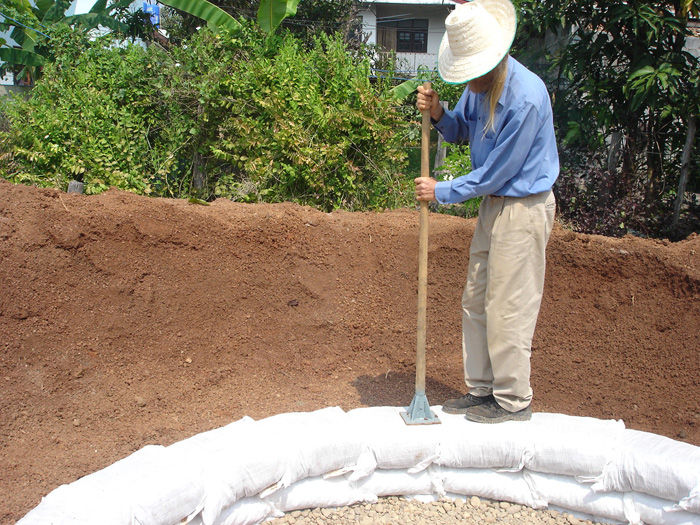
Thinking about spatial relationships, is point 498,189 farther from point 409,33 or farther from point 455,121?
point 409,33

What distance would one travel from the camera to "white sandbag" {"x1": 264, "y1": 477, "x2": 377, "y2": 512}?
2.71 metres

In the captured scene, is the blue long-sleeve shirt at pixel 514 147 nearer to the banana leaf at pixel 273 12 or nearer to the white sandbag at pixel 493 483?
the white sandbag at pixel 493 483

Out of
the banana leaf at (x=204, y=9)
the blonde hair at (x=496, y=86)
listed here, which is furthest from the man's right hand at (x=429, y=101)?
the banana leaf at (x=204, y=9)

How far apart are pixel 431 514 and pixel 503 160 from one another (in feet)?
5.27

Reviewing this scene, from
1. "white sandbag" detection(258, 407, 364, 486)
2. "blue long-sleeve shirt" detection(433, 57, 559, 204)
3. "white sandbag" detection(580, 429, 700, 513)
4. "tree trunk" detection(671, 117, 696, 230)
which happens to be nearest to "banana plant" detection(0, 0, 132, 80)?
"blue long-sleeve shirt" detection(433, 57, 559, 204)

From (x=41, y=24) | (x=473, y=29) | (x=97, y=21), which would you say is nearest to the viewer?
(x=473, y=29)

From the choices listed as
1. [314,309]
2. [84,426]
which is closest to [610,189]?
[314,309]

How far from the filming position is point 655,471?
2596 millimetres

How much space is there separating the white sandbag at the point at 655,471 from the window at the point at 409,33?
658 inches

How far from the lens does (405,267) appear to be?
438 centimetres

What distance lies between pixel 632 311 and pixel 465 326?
5.26ft

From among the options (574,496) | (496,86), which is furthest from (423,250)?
(574,496)

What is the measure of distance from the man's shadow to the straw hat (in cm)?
183

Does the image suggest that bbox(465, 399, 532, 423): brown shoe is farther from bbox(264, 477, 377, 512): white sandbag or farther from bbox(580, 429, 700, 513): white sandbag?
bbox(264, 477, 377, 512): white sandbag
